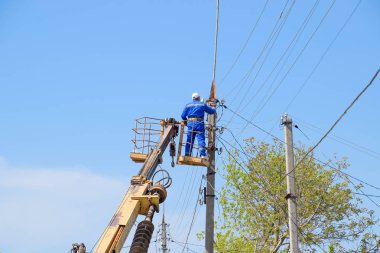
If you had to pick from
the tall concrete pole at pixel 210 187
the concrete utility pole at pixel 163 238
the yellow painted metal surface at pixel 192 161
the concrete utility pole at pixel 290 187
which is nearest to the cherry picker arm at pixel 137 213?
the yellow painted metal surface at pixel 192 161

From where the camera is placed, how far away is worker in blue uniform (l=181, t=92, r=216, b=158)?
14309 mm

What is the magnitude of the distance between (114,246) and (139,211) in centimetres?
141

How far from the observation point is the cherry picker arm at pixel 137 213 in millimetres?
8930

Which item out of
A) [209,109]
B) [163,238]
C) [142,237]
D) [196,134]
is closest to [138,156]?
[196,134]

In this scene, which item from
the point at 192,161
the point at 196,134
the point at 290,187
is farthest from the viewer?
the point at 196,134

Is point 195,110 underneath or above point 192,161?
above

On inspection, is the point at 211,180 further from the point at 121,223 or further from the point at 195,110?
the point at 121,223

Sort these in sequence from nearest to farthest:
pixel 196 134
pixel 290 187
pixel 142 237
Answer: pixel 142 237, pixel 290 187, pixel 196 134

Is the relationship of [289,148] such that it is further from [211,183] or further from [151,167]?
[151,167]

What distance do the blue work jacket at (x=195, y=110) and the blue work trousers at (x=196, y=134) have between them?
216 millimetres

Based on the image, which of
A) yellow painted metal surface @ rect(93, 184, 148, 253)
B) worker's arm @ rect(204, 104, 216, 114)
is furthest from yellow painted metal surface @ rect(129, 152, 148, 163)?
yellow painted metal surface @ rect(93, 184, 148, 253)

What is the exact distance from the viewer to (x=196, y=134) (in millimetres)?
14500

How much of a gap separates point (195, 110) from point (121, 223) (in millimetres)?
5729

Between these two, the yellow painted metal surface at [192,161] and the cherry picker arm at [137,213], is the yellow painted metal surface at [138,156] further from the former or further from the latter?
the cherry picker arm at [137,213]
